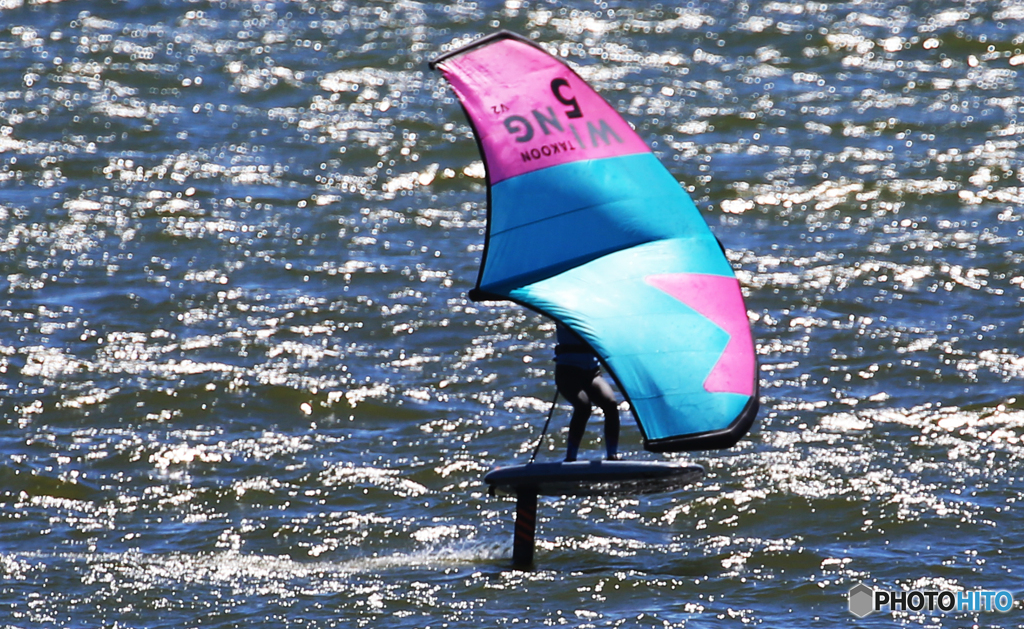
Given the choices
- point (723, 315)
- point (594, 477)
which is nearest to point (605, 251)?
point (723, 315)

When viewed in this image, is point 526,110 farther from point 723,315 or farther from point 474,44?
point 723,315

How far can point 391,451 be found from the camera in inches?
571

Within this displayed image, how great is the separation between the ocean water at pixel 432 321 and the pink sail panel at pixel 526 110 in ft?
11.0

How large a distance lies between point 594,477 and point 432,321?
24.5ft

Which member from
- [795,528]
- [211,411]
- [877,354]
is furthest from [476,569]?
[877,354]

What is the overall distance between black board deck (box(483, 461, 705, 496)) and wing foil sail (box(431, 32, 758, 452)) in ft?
0.89

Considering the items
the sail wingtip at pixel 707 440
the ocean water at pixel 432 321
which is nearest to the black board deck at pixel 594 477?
the sail wingtip at pixel 707 440

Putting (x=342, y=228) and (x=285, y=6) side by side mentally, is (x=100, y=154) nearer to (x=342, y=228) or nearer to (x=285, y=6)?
(x=342, y=228)

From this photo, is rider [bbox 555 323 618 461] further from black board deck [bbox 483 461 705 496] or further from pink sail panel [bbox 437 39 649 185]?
pink sail panel [bbox 437 39 649 185]

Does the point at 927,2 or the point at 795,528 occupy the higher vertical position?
the point at 927,2

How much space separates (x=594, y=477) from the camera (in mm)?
10320

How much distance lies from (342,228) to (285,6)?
36.1 ft

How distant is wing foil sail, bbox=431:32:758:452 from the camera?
10.5 meters

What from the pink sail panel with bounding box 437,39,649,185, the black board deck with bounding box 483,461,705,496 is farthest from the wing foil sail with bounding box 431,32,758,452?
the black board deck with bounding box 483,461,705,496
